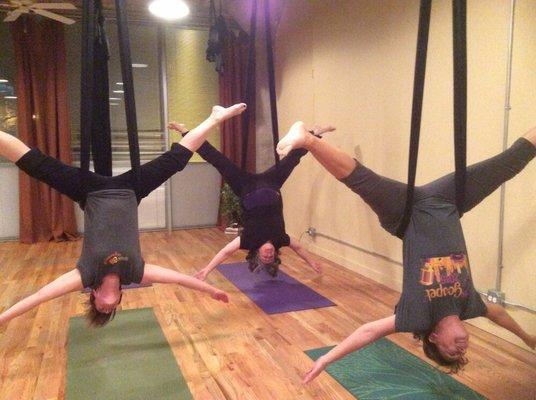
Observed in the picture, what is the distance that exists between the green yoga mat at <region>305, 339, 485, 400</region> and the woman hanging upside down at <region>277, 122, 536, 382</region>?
0.40 m

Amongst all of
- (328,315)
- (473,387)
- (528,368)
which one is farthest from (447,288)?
(328,315)

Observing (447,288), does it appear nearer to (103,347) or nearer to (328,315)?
(328,315)

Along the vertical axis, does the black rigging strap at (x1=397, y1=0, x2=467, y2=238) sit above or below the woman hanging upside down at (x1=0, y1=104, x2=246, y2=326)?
above

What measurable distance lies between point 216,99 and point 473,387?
5.62 metres

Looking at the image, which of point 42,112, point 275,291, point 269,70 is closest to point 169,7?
point 42,112

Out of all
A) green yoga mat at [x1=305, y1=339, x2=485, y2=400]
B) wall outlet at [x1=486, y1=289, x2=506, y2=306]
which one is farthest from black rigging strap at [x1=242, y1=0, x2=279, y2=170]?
wall outlet at [x1=486, y1=289, x2=506, y2=306]

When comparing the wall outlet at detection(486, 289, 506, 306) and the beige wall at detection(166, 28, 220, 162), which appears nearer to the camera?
the wall outlet at detection(486, 289, 506, 306)

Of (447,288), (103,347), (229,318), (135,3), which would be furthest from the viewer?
(135,3)

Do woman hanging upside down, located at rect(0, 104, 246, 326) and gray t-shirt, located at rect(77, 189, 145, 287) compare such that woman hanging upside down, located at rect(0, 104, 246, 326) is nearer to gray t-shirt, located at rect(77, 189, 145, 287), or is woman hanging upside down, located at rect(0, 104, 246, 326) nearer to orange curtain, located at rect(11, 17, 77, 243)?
gray t-shirt, located at rect(77, 189, 145, 287)

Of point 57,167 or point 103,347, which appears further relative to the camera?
point 103,347

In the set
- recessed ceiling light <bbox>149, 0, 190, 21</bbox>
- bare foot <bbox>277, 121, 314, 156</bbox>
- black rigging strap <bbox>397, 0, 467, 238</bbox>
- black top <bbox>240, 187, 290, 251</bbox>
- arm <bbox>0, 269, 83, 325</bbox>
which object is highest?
recessed ceiling light <bbox>149, 0, 190, 21</bbox>

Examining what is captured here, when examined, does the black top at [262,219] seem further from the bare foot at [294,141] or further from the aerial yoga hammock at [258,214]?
the bare foot at [294,141]

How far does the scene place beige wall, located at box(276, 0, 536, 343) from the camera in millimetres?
2877

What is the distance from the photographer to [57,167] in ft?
7.74
